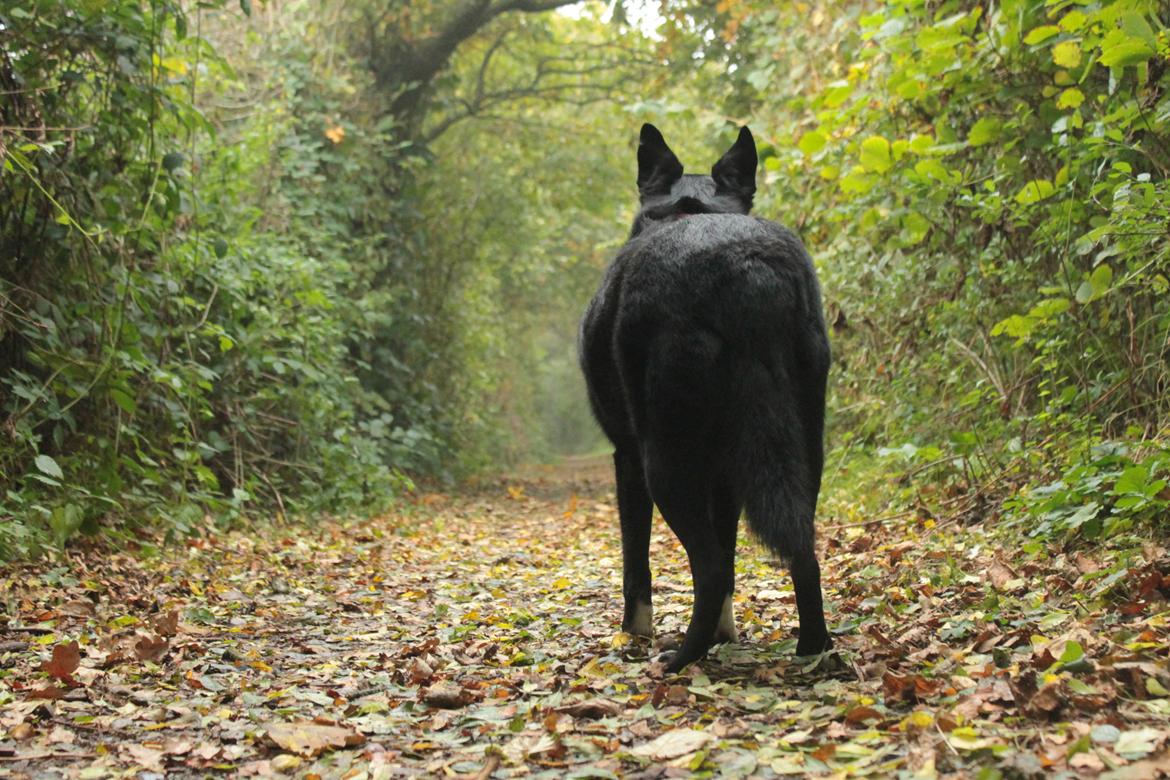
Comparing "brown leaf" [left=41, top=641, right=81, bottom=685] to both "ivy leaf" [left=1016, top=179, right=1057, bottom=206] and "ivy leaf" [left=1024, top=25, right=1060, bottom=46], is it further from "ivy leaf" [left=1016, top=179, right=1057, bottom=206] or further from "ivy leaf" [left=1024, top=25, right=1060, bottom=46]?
"ivy leaf" [left=1024, top=25, right=1060, bottom=46]

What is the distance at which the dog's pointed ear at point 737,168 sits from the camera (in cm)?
426

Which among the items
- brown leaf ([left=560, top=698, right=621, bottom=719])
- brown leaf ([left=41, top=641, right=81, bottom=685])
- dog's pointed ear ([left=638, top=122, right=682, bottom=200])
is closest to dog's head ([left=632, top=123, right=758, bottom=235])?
dog's pointed ear ([left=638, top=122, right=682, bottom=200])

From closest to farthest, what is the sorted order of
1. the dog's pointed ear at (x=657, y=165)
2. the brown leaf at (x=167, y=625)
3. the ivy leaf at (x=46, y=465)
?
the brown leaf at (x=167, y=625)
the dog's pointed ear at (x=657, y=165)
the ivy leaf at (x=46, y=465)

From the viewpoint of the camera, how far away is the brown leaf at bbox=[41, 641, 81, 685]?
11.3ft

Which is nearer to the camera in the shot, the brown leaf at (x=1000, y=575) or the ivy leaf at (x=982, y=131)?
the brown leaf at (x=1000, y=575)

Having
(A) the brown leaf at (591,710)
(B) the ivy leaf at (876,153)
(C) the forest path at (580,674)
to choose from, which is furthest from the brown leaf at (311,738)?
(B) the ivy leaf at (876,153)

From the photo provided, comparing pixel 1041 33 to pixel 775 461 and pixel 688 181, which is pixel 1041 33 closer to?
pixel 688 181

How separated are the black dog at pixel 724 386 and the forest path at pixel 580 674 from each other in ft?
1.43

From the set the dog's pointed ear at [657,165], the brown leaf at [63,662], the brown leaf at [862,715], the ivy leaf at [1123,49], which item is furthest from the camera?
the dog's pointed ear at [657,165]

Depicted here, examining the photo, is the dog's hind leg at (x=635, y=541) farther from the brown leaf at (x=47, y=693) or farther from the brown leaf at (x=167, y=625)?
the brown leaf at (x=47, y=693)

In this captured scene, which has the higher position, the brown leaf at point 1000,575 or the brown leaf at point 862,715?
the brown leaf at point 862,715

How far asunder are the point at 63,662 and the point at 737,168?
3.18 m

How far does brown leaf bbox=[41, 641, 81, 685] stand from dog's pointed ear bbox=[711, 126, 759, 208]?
3007 mm

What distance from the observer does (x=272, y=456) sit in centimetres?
873
